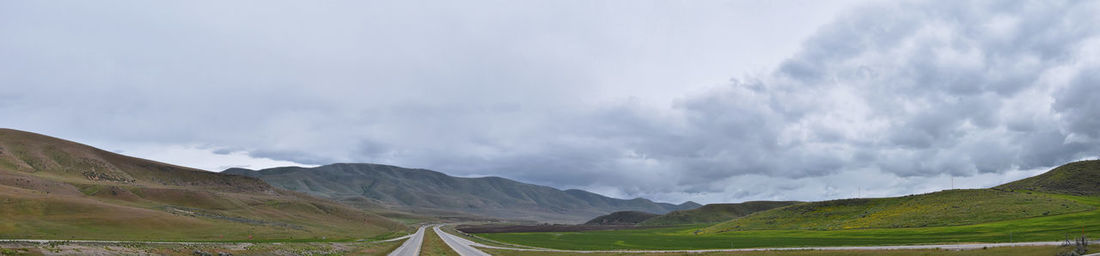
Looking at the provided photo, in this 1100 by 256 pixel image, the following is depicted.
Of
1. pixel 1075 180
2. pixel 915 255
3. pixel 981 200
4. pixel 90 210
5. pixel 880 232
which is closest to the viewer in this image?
pixel 915 255

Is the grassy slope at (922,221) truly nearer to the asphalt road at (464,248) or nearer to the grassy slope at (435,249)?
the asphalt road at (464,248)

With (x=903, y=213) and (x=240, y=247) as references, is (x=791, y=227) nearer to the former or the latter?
(x=903, y=213)

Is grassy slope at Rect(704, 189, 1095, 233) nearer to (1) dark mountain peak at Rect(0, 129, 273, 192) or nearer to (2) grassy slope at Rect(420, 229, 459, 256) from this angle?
(2) grassy slope at Rect(420, 229, 459, 256)

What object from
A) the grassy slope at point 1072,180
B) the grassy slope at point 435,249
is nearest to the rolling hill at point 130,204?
the grassy slope at point 435,249

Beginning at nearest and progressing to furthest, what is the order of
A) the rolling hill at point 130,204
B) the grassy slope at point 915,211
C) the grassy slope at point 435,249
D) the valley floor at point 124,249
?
the valley floor at point 124,249, the grassy slope at point 435,249, the rolling hill at point 130,204, the grassy slope at point 915,211

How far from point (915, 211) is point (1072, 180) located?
60.6 metres

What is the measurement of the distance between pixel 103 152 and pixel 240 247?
152478 mm

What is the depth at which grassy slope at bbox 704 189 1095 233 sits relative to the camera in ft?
295

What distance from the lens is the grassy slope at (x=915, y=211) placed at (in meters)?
90.0

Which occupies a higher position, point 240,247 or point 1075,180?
point 1075,180

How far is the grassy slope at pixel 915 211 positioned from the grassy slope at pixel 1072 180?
23.6m

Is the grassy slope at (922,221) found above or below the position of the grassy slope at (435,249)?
above

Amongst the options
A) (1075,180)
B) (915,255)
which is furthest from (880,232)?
(1075,180)

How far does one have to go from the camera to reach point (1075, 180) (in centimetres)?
13100
